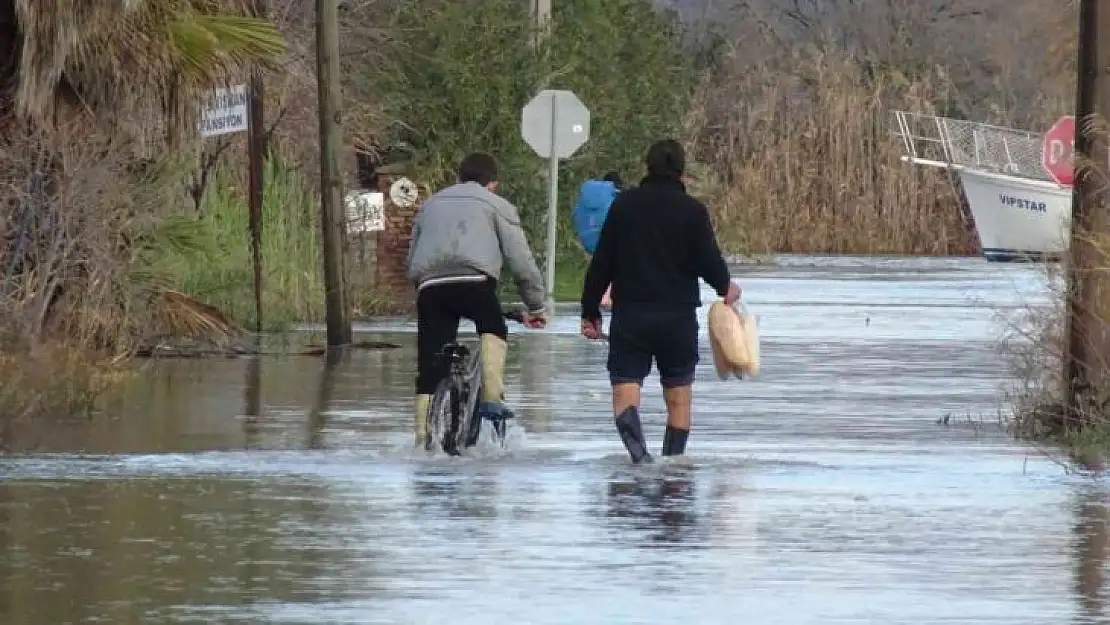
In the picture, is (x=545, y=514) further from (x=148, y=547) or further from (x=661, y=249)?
(x=661, y=249)

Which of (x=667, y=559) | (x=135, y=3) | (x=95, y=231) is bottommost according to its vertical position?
(x=667, y=559)

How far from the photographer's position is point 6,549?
37.2ft

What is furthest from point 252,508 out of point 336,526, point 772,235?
point 772,235

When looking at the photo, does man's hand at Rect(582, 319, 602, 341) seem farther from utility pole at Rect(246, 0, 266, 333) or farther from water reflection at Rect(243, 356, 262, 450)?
utility pole at Rect(246, 0, 266, 333)

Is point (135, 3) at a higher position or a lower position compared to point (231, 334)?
higher

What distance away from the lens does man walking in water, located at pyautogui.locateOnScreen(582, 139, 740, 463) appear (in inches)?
587

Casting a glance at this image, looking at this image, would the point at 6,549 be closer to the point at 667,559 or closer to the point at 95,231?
the point at 667,559

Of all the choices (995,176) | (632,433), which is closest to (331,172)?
(632,433)

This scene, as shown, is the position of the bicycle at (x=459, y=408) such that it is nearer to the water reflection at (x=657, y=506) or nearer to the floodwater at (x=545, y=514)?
the floodwater at (x=545, y=514)

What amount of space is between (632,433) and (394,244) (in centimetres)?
2028

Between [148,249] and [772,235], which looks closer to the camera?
[148,249]

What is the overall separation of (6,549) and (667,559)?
2.42 meters

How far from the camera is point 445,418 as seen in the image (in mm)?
15422

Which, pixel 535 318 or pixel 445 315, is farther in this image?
pixel 445 315
